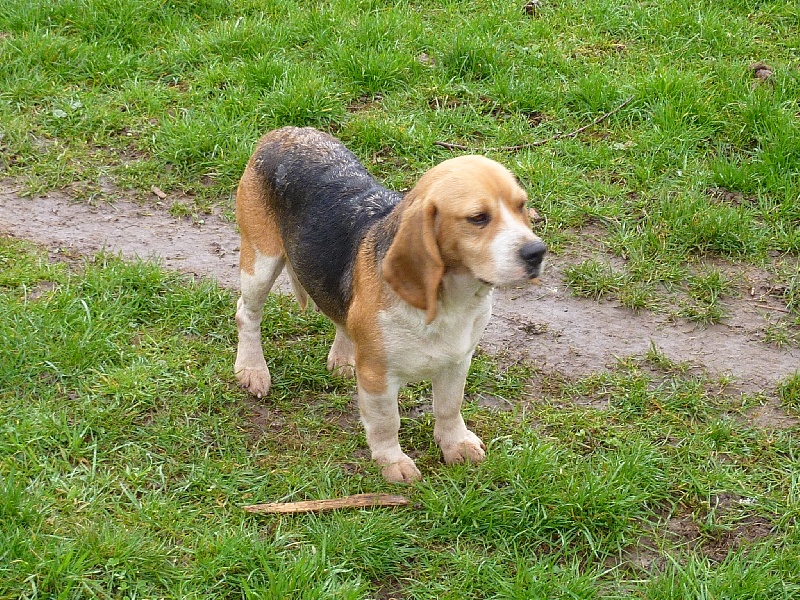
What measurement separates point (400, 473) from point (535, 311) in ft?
5.49

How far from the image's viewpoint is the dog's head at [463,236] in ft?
12.1

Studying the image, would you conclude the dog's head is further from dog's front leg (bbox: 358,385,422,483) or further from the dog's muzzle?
dog's front leg (bbox: 358,385,422,483)

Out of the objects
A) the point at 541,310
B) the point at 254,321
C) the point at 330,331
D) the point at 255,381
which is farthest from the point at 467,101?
the point at 255,381

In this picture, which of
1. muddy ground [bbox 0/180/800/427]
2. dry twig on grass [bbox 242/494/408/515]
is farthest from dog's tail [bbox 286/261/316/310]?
dry twig on grass [bbox 242/494/408/515]

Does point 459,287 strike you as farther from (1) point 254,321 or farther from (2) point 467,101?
(2) point 467,101

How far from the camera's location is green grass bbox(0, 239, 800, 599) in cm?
396

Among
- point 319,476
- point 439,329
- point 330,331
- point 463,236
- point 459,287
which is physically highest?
point 463,236

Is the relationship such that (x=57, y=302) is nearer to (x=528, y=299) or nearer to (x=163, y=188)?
(x=163, y=188)

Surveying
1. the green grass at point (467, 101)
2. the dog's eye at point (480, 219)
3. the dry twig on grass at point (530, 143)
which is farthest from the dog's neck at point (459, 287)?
the dry twig on grass at point (530, 143)

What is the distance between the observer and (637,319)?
5.72 metres

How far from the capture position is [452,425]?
4641 millimetres

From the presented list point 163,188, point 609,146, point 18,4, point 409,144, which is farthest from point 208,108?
point 609,146

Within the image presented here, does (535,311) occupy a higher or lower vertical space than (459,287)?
lower

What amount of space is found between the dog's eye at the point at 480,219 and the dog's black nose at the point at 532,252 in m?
0.18
